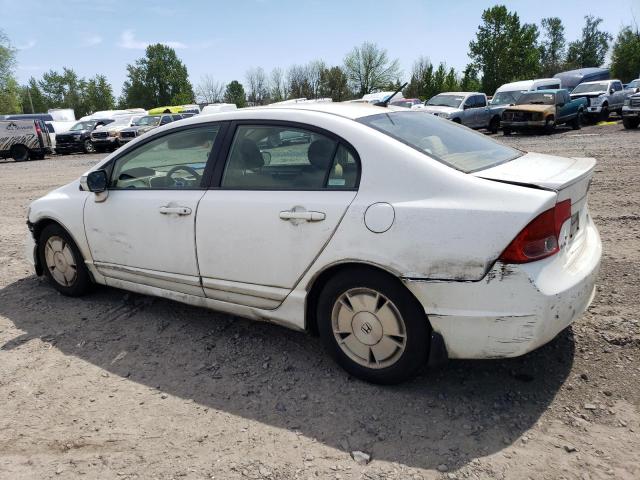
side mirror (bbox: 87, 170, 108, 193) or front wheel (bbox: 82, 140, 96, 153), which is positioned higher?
side mirror (bbox: 87, 170, 108, 193)

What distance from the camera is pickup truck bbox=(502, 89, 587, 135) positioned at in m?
20.0

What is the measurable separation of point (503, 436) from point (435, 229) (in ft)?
3.45

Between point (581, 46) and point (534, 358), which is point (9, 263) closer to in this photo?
point (534, 358)

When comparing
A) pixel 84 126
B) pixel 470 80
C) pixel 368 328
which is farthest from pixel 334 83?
pixel 368 328

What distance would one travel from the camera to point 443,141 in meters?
3.17

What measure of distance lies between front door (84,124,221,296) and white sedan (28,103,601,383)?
12mm

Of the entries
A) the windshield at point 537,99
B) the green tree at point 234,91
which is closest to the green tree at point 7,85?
the green tree at point 234,91

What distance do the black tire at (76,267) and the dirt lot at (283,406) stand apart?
0.36m

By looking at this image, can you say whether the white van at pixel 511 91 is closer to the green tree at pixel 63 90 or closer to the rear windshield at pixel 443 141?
the rear windshield at pixel 443 141

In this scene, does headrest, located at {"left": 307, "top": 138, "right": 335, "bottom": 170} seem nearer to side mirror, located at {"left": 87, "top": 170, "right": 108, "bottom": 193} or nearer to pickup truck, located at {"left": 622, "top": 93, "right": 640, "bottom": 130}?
side mirror, located at {"left": 87, "top": 170, "right": 108, "bottom": 193}

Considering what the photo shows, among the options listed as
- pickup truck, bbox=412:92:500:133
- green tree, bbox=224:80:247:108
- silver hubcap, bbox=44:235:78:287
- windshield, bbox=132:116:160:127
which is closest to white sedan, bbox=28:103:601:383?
silver hubcap, bbox=44:235:78:287

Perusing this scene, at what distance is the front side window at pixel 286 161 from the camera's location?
3.00 meters

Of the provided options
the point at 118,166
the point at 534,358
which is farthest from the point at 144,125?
the point at 534,358

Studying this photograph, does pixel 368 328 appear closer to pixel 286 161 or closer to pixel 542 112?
pixel 286 161
